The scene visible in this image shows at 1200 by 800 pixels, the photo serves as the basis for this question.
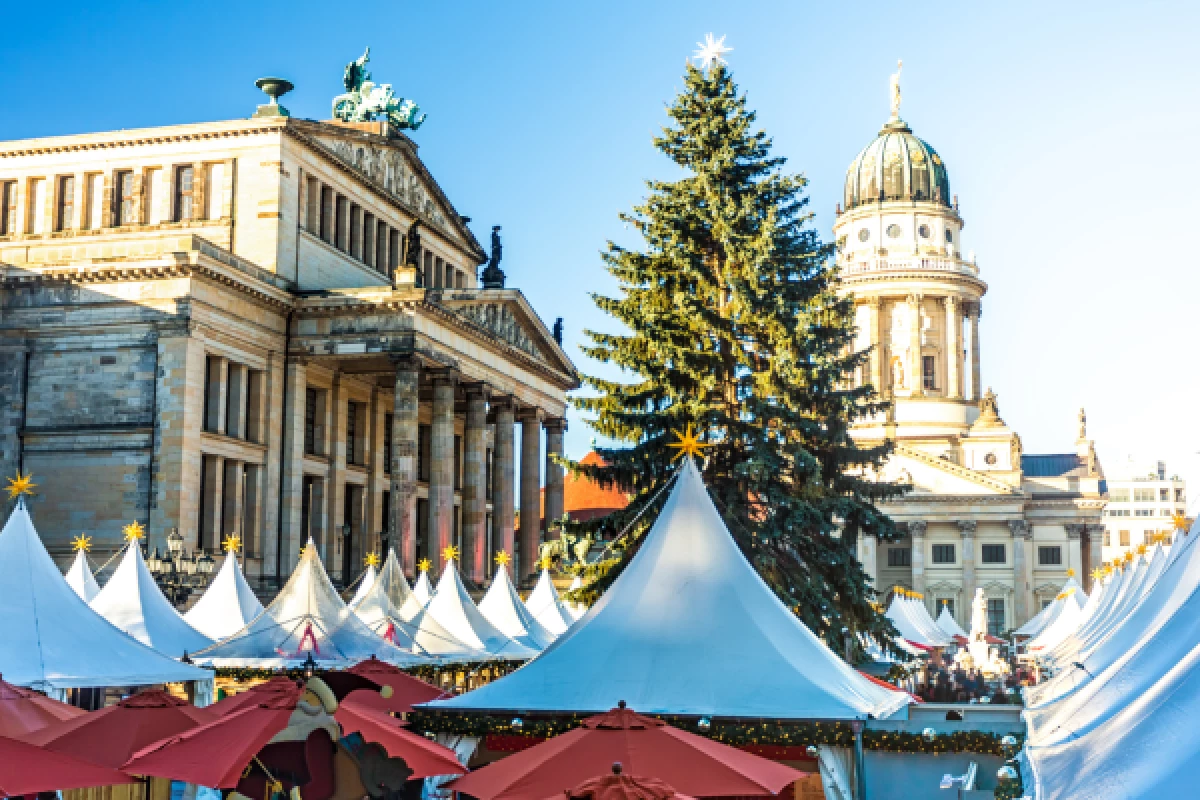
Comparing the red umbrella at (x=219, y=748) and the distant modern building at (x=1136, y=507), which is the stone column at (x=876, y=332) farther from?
the red umbrella at (x=219, y=748)

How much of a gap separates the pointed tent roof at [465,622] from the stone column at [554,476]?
23258 millimetres

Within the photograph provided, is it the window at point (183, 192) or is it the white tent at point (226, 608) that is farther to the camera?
the window at point (183, 192)

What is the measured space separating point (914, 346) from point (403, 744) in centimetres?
9053

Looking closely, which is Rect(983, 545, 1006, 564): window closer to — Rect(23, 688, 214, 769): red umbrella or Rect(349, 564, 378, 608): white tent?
Rect(349, 564, 378, 608): white tent

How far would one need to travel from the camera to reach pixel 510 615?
1395 inches

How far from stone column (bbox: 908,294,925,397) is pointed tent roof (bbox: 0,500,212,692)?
83902mm

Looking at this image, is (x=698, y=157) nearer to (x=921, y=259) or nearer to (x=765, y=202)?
(x=765, y=202)

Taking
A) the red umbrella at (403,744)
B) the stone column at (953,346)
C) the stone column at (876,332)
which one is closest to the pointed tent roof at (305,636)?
the red umbrella at (403,744)

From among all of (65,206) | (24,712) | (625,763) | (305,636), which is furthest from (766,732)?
(65,206)

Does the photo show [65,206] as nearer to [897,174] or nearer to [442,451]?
[442,451]

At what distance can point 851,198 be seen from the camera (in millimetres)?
103750

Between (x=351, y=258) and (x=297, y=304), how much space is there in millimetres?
5318

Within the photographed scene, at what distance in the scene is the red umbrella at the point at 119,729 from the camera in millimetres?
13477

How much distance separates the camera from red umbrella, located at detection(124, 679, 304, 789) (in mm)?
11344
